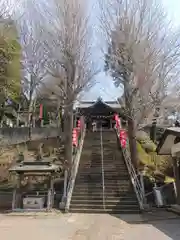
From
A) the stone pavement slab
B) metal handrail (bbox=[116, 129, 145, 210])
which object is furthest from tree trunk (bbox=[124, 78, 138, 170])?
the stone pavement slab

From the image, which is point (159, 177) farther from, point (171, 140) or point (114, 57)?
point (114, 57)

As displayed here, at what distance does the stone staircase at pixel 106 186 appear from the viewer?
14.3 meters

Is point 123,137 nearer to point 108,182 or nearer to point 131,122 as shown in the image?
point 131,122

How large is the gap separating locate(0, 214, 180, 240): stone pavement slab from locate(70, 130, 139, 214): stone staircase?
3.86ft

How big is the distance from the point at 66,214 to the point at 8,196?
15.6 ft

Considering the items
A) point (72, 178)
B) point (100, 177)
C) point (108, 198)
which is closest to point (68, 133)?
point (72, 178)

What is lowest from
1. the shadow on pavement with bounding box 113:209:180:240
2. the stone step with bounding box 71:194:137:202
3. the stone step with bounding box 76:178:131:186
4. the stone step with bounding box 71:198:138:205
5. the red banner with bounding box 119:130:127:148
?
the shadow on pavement with bounding box 113:209:180:240

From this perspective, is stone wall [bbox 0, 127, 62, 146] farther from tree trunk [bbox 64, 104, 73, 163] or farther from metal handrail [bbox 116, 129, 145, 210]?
metal handrail [bbox 116, 129, 145, 210]

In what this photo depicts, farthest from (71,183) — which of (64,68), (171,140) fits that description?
(64,68)

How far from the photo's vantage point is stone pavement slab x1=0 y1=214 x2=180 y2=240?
901cm

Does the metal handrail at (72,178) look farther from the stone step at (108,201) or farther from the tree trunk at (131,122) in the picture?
the tree trunk at (131,122)

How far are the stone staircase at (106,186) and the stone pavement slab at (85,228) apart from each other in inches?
46.4

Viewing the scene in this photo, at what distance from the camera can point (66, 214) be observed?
44.1 ft

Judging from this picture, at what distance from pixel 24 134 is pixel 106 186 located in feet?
41.8
